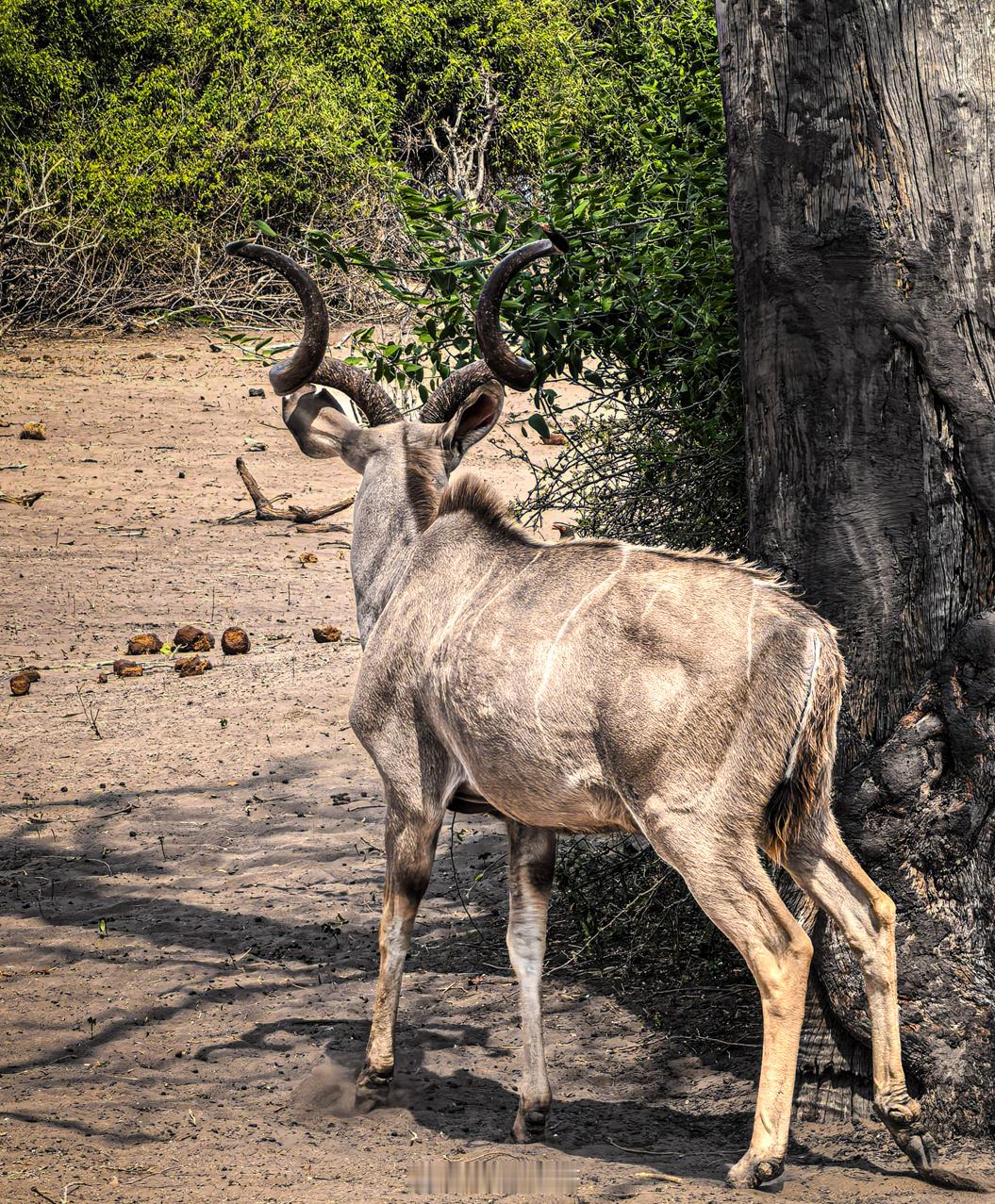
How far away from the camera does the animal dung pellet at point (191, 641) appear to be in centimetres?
846

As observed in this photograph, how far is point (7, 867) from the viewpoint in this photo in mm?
5715

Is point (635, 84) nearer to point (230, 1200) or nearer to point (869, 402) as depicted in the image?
point (869, 402)

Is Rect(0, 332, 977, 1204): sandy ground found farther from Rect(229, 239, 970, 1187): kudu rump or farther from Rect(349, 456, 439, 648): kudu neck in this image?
Rect(349, 456, 439, 648): kudu neck

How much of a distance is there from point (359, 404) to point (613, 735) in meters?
1.84

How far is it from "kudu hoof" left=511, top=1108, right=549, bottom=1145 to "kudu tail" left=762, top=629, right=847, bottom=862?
1003 millimetres

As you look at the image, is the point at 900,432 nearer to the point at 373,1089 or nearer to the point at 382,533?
the point at 382,533

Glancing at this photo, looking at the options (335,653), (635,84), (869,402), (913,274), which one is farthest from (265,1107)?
(635,84)

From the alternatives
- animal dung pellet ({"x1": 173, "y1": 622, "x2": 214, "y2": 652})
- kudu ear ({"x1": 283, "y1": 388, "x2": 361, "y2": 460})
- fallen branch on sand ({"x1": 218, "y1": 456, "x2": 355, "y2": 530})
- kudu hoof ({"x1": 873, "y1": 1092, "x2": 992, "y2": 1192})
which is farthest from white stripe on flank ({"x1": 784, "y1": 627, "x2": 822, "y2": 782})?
fallen branch on sand ({"x1": 218, "y1": 456, "x2": 355, "y2": 530})

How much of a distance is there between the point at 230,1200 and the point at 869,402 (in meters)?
2.56

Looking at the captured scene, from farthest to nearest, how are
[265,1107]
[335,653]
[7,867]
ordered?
[335,653] < [7,867] < [265,1107]

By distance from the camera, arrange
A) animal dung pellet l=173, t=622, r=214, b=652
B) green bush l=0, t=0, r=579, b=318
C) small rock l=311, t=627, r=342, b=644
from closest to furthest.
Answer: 1. animal dung pellet l=173, t=622, r=214, b=652
2. small rock l=311, t=627, r=342, b=644
3. green bush l=0, t=0, r=579, b=318

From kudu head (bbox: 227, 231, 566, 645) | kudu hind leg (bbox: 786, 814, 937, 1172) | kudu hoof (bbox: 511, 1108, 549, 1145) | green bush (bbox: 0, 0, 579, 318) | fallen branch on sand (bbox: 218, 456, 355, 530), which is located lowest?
kudu hoof (bbox: 511, 1108, 549, 1145)

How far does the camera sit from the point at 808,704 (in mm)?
3383

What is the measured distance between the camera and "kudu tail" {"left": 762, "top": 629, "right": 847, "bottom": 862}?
11.1ft
